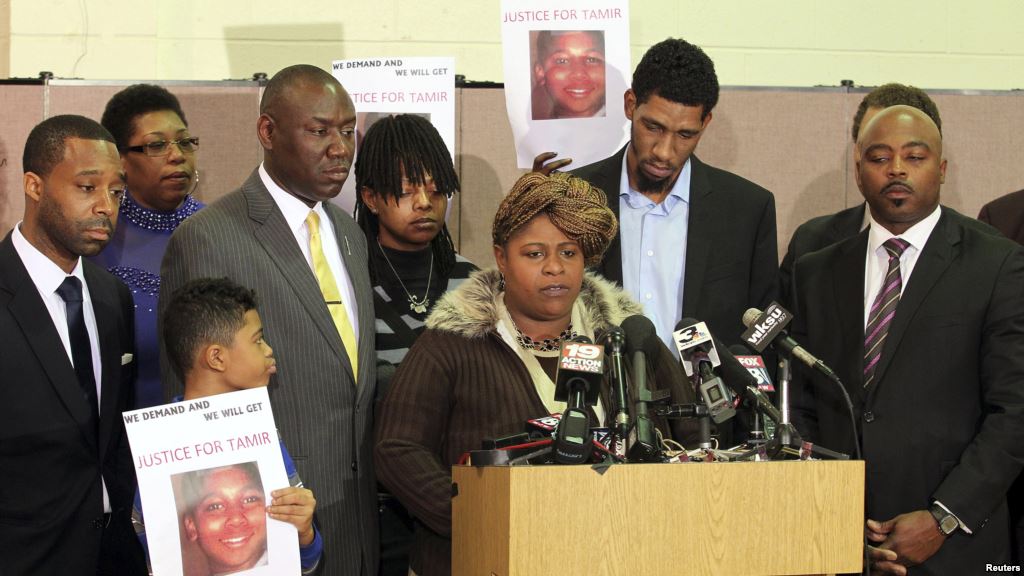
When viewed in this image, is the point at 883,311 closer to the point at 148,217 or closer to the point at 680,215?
the point at 680,215

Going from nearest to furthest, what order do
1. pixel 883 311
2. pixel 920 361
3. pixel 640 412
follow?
pixel 640 412 → pixel 920 361 → pixel 883 311

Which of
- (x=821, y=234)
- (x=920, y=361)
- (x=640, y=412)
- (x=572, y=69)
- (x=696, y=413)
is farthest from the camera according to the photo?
(x=572, y=69)

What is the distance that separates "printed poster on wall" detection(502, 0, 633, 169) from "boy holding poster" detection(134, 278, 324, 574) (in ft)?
6.08

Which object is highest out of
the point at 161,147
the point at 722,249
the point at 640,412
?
the point at 161,147

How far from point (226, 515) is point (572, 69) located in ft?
7.81

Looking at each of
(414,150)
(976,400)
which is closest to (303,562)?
(414,150)

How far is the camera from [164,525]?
231cm

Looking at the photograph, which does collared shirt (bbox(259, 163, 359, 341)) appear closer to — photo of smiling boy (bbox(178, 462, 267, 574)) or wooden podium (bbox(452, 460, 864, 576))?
photo of smiling boy (bbox(178, 462, 267, 574))

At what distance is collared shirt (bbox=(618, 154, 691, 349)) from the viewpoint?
3477 millimetres

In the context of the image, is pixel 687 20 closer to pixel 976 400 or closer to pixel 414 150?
pixel 414 150

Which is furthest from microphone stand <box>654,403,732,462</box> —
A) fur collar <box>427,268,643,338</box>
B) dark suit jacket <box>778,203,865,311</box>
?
dark suit jacket <box>778,203,865,311</box>

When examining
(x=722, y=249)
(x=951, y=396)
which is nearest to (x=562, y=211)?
(x=722, y=249)

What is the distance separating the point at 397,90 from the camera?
4254 millimetres

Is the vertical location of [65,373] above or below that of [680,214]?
below
